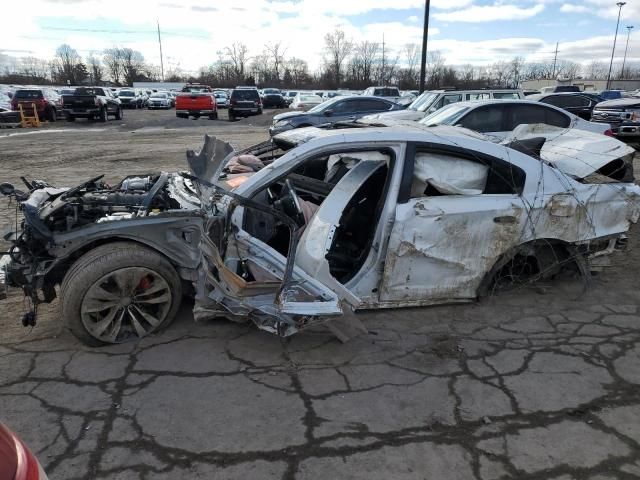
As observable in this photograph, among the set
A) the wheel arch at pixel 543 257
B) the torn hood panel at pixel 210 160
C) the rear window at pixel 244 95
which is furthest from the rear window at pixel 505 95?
the rear window at pixel 244 95

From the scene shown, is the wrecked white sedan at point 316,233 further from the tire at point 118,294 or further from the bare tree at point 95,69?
the bare tree at point 95,69

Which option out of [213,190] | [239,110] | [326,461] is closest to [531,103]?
[213,190]

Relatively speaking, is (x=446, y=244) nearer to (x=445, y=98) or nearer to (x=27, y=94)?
Result: (x=445, y=98)

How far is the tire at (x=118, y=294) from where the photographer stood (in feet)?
10.9

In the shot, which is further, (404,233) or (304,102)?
(304,102)

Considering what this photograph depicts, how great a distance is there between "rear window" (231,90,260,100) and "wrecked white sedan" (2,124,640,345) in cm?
2664

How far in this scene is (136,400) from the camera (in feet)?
9.61

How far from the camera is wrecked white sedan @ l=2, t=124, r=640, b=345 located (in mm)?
3359

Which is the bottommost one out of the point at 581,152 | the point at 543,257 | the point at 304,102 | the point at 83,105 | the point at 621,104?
the point at 543,257

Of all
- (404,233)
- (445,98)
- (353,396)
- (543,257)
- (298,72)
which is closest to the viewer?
(353,396)

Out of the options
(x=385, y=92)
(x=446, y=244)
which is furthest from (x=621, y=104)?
(x=446, y=244)

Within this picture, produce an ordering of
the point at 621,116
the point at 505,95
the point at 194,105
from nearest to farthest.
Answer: the point at 505,95
the point at 621,116
the point at 194,105

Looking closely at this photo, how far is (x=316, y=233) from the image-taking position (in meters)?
3.48

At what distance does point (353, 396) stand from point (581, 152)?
3.14 m
